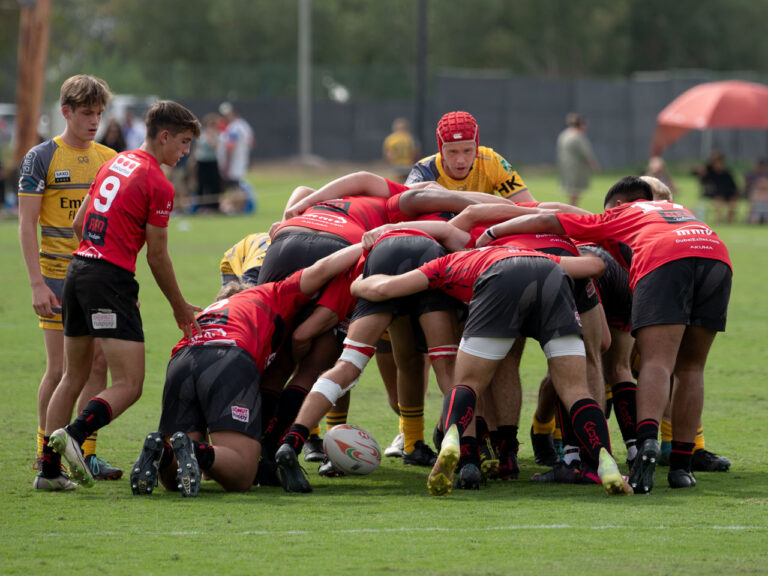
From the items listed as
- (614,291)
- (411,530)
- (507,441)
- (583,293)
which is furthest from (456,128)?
(411,530)

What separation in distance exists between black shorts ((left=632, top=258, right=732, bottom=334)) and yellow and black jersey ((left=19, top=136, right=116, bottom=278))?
320cm

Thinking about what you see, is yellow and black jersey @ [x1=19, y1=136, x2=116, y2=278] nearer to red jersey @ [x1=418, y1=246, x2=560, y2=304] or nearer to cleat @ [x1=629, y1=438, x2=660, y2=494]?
red jersey @ [x1=418, y1=246, x2=560, y2=304]

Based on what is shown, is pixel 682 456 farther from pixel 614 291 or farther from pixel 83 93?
pixel 83 93

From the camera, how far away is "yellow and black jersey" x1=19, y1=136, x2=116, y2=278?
22.0 ft

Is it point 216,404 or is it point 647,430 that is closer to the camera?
point 216,404

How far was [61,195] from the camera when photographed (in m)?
6.75

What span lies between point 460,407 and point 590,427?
0.66 metres

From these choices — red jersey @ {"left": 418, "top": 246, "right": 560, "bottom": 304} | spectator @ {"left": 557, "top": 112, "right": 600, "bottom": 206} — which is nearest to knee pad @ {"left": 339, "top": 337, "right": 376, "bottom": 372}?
red jersey @ {"left": 418, "top": 246, "right": 560, "bottom": 304}

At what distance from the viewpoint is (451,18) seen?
5684cm

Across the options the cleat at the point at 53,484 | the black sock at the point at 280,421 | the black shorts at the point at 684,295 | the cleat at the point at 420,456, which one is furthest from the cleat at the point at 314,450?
the black shorts at the point at 684,295

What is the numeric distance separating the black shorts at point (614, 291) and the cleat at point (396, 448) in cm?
148

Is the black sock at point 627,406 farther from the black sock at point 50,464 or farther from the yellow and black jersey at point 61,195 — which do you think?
the yellow and black jersey at point 61,195

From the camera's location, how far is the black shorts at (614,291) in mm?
6816

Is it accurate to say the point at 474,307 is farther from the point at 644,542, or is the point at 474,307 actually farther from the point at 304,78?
the point at 304,78
